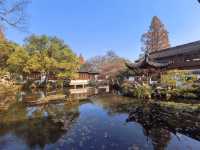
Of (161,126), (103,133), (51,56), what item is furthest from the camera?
(51,56)

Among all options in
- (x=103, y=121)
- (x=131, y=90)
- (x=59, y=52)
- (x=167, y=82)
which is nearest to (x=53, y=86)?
(x=59, y=52)

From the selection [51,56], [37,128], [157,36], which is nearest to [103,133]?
[37,128]

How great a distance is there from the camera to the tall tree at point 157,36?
39.5 m

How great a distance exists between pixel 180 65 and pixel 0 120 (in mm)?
24138

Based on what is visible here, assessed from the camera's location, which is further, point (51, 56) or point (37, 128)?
point (51, 56)

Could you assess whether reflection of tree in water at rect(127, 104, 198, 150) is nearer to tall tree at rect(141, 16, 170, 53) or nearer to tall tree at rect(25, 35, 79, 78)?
tall tree at rect(25, 35, 79, 78)

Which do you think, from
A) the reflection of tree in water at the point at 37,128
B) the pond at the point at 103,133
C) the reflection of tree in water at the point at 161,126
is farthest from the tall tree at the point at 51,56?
the reflection of tree in water at the point at 161,126

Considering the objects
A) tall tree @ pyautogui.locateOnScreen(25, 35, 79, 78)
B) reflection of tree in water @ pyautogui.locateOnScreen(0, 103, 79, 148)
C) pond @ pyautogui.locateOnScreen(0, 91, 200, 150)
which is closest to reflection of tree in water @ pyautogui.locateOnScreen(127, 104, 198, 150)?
pond @ pyautogui.locateOnScreen(0, 91, 200, 150)

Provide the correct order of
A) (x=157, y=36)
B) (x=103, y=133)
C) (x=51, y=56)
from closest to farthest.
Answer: (x=103, y=133), (x=51, y=56), (x=157, y=36)

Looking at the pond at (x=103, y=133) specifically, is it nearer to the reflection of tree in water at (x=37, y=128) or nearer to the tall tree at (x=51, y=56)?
the reflection of tree in water at (x=37, y=128)

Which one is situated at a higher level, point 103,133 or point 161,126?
point 161,126

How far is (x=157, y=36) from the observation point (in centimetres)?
3991

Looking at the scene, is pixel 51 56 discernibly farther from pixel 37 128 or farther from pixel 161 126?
pixel 161 126

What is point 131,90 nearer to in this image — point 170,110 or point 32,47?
point 170,110
